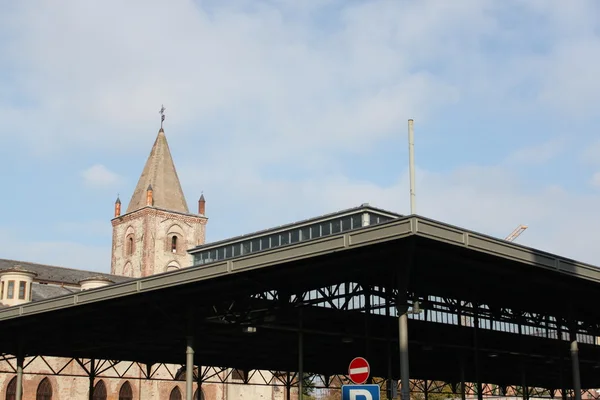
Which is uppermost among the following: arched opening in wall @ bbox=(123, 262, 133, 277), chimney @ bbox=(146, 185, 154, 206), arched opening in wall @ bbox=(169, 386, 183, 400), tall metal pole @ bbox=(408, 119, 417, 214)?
chimney @ bbox=(146, 185, 154, 206)

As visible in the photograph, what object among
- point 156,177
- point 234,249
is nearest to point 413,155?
point 234,249

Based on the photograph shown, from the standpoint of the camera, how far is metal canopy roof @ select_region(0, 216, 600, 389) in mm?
20156

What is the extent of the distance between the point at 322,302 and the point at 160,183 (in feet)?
229

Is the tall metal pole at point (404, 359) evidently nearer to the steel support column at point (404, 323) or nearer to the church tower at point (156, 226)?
the steel support column at point (404, 323)

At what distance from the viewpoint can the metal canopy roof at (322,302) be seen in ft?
66.1

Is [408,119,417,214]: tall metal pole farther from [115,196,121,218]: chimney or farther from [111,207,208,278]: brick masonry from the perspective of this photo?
[115,196,121,218]: chimney

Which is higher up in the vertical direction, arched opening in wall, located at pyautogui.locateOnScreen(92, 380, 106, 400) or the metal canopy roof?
the metal canopy roof

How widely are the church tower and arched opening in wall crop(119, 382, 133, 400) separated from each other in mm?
24257

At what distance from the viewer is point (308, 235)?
161ft

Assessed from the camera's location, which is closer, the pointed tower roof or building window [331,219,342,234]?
building window [331,219,342,234]

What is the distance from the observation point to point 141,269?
88625 mm

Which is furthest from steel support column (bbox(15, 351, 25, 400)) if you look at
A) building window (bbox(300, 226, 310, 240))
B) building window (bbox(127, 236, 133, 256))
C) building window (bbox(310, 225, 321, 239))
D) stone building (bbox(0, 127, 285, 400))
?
building window (bbox(127, 236, 133, 256))

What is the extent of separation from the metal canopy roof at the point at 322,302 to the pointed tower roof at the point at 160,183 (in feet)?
175

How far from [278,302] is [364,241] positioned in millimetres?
7664
